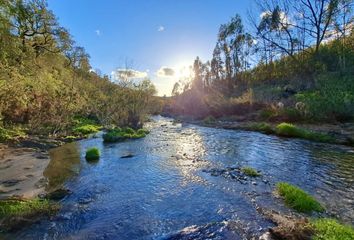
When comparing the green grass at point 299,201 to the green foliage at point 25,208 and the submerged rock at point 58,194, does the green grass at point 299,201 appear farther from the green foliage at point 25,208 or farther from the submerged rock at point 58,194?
the submerged rock at point 58,194

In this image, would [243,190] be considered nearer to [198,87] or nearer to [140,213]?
[140,213]

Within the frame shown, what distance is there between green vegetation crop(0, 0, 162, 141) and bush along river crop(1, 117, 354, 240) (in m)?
6.03

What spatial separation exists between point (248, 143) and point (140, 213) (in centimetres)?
1291

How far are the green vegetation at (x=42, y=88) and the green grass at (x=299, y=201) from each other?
57.2 ft

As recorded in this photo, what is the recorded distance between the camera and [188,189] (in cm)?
988

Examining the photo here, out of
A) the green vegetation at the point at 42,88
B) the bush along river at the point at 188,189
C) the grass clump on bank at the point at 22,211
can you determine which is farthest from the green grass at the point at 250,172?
the green vegetation at the point at 42,88

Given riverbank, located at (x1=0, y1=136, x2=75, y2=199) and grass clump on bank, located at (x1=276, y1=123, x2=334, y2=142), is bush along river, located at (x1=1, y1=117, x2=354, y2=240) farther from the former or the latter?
grass clump on bank, located at (x1=276, y1=123, x2=334, y2=142)

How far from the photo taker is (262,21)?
42.2 meters

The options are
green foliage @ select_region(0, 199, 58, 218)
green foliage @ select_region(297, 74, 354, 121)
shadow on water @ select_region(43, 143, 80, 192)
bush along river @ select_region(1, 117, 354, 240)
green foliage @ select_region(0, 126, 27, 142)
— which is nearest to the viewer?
bush along river @ select_region(1, 117, 354, 240)

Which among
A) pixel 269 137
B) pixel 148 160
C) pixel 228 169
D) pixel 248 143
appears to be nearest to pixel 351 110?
pixel 269 137

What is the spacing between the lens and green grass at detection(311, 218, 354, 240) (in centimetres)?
559

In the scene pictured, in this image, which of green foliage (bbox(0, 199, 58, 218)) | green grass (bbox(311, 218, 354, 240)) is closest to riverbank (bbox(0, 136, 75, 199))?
green foliage (bbox(0, 199, 58, 218))

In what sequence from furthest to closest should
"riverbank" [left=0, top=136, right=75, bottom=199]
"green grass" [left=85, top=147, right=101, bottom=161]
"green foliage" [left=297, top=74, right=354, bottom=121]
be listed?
"green foliage" [left=297, top=74, right=354, bottom=121], "green grass" [left=85, top=147, right=101, bottom=161], "riverbank" [left=0, top=136, right=75, bottom=199]

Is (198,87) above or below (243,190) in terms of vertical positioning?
above
